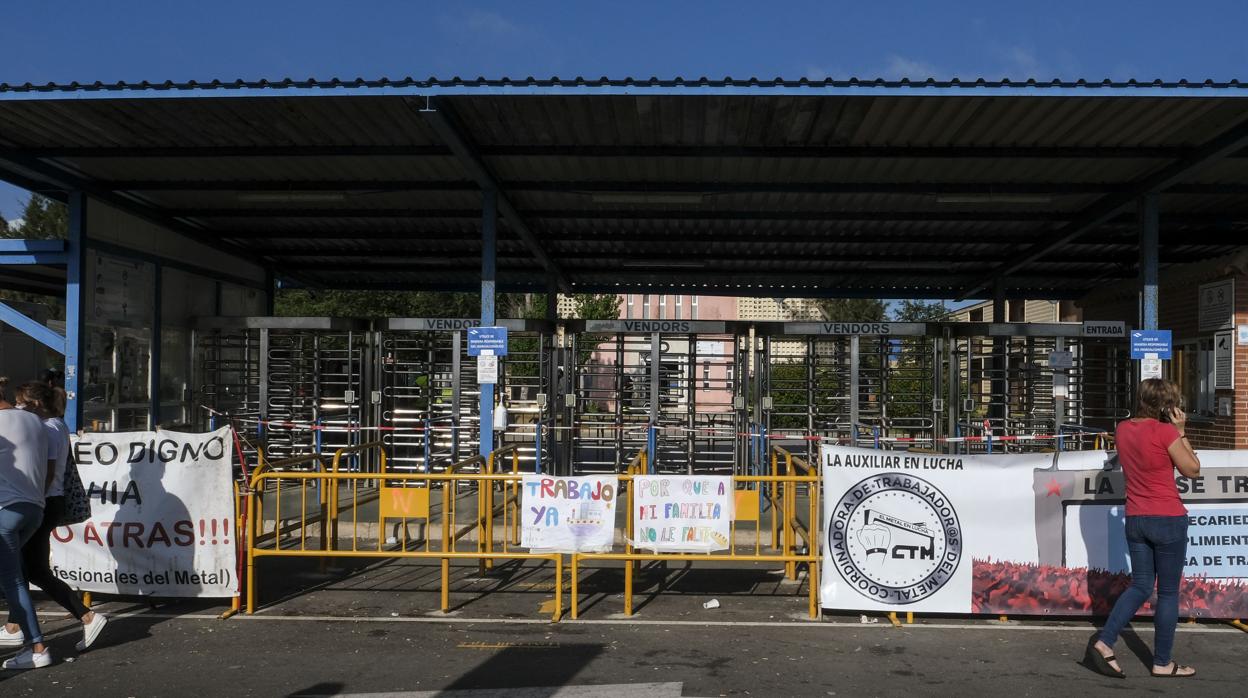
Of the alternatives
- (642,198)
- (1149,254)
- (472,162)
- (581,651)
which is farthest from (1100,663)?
(642,198)

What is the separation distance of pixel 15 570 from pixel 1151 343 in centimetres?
1245

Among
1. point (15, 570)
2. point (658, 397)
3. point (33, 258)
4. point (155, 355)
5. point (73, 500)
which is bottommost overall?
point (15, 570)

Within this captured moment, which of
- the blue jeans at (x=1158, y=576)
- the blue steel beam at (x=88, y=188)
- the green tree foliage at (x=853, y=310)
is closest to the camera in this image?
the blue jeans at (x=1158, y=576)

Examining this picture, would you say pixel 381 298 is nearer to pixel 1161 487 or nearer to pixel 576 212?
pixel 576 212

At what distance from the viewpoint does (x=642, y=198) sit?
1418 centimetres

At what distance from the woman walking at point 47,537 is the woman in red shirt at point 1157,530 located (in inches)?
265

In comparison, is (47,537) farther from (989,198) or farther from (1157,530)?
(989,198)

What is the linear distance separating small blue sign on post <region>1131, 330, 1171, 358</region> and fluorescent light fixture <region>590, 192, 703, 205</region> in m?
6.08

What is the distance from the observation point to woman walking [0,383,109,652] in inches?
265

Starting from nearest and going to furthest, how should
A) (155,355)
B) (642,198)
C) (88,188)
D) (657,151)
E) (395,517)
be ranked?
(395,517), (657,151), (88,188), (642,198), (155,355)

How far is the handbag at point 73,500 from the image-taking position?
7.10 meters

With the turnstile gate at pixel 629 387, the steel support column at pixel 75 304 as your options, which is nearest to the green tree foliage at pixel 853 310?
the turnstile gate at pixel 629 387

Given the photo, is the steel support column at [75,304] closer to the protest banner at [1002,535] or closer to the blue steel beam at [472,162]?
the blue steel beam at [472,162]

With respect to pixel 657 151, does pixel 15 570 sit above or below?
below
